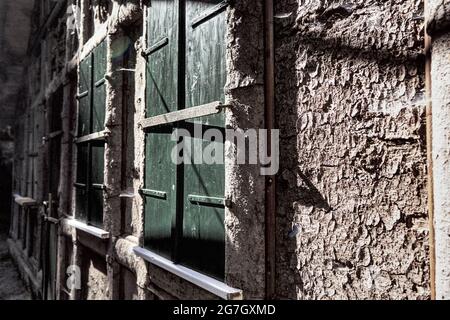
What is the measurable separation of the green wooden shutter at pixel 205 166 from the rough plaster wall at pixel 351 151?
458 mm

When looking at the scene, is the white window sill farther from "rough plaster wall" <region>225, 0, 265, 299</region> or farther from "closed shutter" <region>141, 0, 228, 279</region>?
"rough plaster wall" <region>225, 0, 265, 299</region>

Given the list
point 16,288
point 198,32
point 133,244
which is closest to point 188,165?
point 198,32

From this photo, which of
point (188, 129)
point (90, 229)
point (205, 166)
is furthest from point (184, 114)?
point (90, 229)

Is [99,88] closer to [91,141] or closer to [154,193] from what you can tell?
[91,141]

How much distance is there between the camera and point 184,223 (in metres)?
2.56

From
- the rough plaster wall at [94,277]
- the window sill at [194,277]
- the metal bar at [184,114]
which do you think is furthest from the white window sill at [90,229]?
the metal bar at [184,114]

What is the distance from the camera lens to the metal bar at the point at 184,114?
6.84 feet

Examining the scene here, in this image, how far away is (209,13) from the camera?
2.26 metres

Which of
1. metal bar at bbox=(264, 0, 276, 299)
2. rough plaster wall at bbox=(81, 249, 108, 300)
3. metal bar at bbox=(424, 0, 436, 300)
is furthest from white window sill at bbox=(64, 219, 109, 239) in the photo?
metal bar at bbox=(424, 0, 436, 300)

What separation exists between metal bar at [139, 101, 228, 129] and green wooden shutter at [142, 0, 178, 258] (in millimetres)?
80

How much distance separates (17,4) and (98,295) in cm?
1023

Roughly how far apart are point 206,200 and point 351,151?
3.57 feet

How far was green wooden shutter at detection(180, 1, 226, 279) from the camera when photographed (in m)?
2.15
